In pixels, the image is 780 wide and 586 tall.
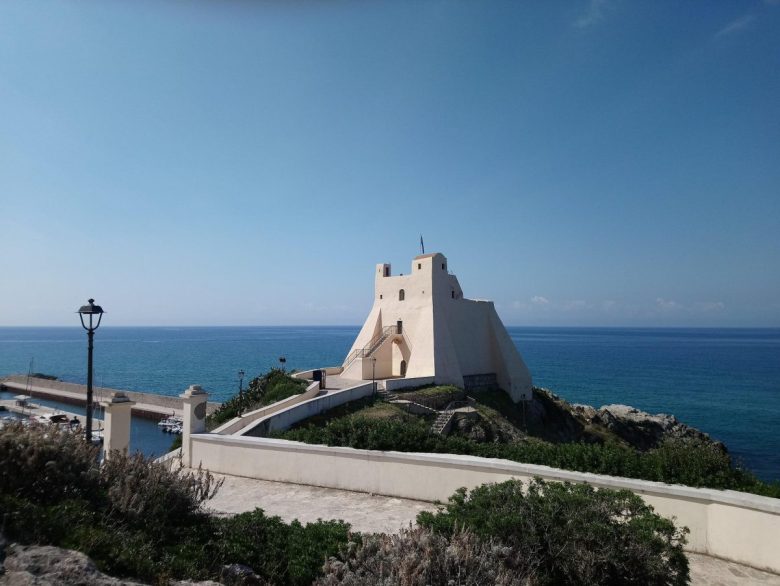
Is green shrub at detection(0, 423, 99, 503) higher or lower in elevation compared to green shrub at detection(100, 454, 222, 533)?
higher

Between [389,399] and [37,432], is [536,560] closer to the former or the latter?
[37,432]

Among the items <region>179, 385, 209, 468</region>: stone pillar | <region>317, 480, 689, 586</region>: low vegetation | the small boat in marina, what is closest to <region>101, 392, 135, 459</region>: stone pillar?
<region>179, 385, 209, 468</region>: stone pillar

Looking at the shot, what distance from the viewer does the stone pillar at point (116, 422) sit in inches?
363

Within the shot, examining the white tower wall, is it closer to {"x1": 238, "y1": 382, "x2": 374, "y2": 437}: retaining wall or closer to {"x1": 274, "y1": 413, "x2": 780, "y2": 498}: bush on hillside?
{"x1": 238, "y1": 382, "x2": 374, "y2": 437}: retaining wall

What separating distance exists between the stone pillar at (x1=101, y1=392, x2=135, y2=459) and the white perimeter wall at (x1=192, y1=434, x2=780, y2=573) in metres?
1.49

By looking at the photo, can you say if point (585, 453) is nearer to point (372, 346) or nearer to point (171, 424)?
Answer: point (372, 346)

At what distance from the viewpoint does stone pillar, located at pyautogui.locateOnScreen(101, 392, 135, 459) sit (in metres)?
9.22

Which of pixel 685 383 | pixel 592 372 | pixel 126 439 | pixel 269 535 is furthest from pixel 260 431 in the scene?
pixel 592 372

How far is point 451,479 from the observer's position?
25.6 ft

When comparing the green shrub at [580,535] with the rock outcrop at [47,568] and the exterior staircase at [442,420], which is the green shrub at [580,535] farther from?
the exterior staircase at [442,420]

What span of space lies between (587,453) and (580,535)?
322 centimetres

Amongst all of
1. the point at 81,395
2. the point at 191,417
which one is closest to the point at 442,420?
the point at 191,417

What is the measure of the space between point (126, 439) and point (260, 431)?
13.6 feet

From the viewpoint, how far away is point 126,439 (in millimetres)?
9500
